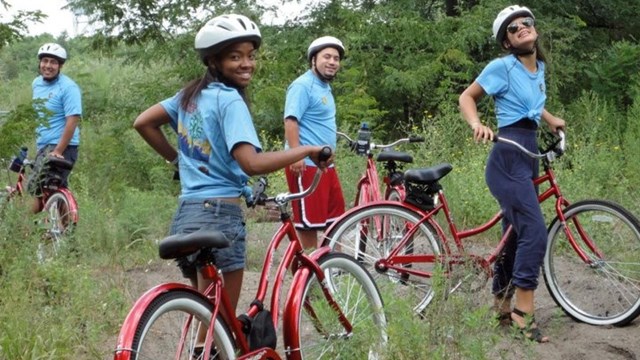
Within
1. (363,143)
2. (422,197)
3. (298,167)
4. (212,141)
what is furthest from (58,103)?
(212,141)

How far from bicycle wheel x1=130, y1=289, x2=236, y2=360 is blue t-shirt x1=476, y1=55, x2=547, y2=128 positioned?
8.85 feet

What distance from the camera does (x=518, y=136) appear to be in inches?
232

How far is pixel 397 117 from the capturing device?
1520cm

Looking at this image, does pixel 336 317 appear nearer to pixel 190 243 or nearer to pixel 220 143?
pixel 220 143

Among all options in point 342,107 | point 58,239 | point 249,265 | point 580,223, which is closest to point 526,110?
point 580,223

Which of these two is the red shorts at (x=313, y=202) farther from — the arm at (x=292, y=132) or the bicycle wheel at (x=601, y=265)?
the bicycle wheel at (x=601, y=265)

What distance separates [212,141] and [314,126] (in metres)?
2.95

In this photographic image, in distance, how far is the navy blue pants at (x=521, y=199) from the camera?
576cm

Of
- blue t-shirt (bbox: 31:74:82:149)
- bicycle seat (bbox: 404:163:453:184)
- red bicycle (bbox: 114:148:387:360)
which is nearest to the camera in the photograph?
red bicycle (bbox: 114:148:387:360)

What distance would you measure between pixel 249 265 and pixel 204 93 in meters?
4.53

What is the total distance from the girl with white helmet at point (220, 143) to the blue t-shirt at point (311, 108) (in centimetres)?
264

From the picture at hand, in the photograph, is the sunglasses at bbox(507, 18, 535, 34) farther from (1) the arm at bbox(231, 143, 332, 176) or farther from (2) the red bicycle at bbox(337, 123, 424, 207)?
(1) the arm at bbox(231, 143, 332, 176)

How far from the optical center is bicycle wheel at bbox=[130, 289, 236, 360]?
3.48 meters

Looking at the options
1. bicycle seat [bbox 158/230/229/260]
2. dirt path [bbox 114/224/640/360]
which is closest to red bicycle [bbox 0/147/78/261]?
dirt path [bbox 114/224/640/360]
